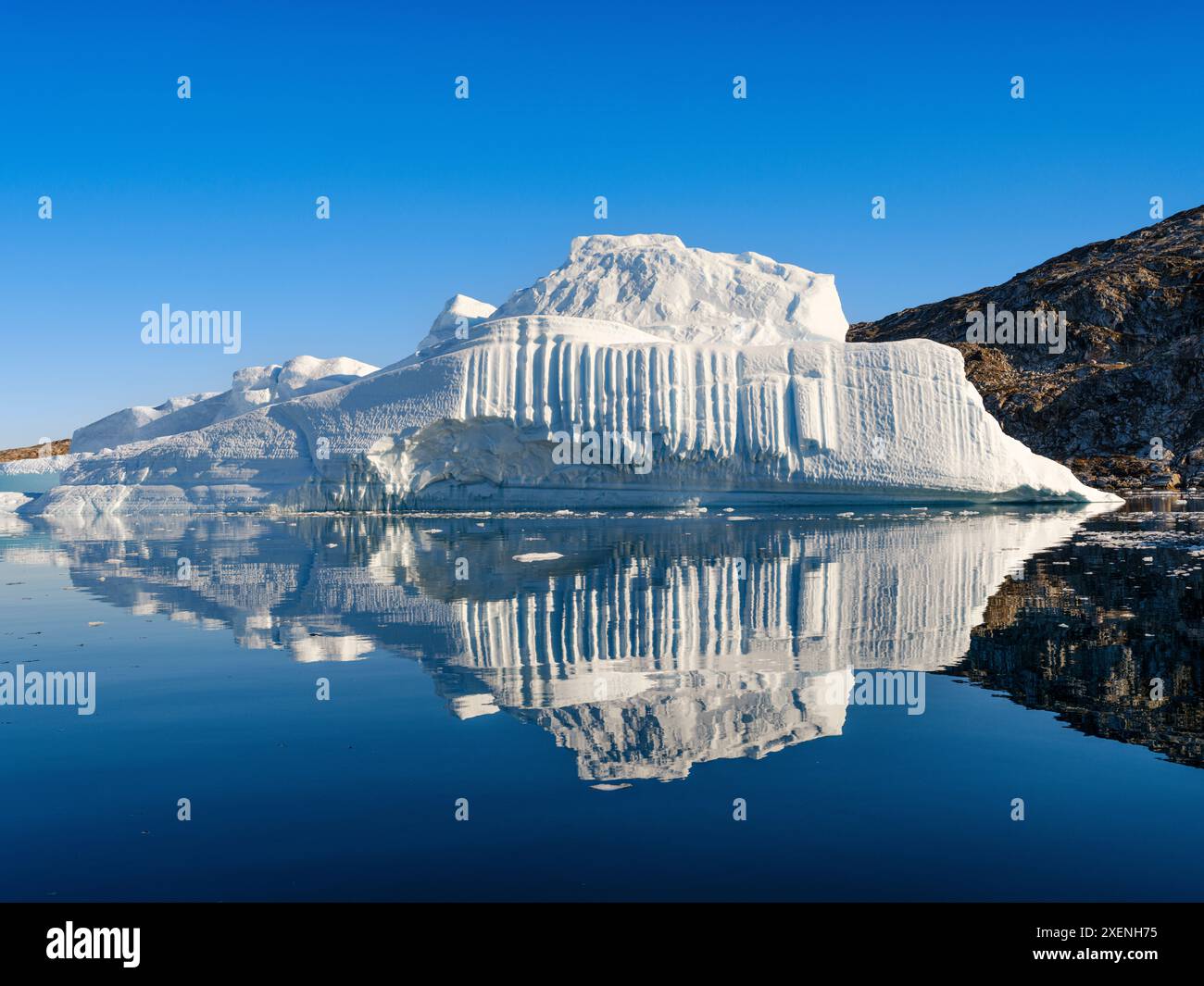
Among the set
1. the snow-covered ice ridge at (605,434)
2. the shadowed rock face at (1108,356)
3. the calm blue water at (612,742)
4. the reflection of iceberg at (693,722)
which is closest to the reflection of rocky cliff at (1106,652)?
the calm blue water at (612,742)

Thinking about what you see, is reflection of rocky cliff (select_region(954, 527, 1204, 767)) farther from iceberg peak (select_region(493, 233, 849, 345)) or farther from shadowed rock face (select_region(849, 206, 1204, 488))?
shadowed rock face (select_region(849, 206, 1204, 488))

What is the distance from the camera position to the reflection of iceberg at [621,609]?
19.1 ft

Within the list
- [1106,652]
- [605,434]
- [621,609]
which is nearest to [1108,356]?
[605,434]

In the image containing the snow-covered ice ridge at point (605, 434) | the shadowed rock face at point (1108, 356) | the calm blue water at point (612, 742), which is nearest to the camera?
the calm blue water at point (612, 742)

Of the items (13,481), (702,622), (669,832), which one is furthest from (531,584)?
(13,481)

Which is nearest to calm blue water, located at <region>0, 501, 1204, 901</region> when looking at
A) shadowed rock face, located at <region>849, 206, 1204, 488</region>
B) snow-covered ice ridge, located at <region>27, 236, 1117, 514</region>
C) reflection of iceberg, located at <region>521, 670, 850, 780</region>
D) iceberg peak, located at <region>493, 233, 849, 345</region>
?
reflection of iceberg, located at <region>521, 670, 850, 780</region>

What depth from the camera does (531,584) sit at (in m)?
11.3

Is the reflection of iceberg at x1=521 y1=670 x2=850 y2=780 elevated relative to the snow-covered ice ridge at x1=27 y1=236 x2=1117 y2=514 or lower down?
lower down

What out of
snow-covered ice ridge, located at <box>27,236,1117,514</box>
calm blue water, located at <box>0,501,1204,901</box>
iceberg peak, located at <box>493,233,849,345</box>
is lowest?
calm blue water, located at <box>0,501,1204,901</box>

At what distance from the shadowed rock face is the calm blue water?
1399 inches

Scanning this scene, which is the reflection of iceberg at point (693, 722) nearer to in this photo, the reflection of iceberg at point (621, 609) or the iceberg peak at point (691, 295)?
the reflection of iceberg at point (621, 609)

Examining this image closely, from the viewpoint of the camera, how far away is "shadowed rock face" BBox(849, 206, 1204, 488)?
46156 mm

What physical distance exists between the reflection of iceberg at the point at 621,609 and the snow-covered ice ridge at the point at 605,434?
5279mm

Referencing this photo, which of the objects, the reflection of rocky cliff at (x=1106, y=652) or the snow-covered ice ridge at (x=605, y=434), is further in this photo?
the snow-covered ice ridge at (x=605, y=434)
